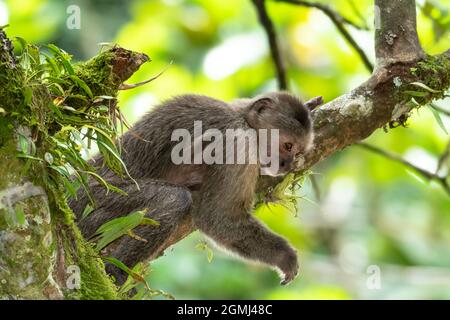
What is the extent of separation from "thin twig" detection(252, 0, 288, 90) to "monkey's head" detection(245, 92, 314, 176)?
98cm

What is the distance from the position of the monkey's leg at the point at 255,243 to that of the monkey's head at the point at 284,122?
0.41m

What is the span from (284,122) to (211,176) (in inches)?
28.8

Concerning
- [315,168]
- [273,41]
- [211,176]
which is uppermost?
[315,168]

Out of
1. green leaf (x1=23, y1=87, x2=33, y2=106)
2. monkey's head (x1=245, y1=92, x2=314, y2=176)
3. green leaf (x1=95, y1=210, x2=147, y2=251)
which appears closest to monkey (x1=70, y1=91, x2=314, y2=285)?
monkey's head (x1=245, y1=92, x2=314, y2=176)

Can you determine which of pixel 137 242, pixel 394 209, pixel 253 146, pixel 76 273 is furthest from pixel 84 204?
pixel 394 209

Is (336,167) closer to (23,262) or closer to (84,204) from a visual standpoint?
(84,204)

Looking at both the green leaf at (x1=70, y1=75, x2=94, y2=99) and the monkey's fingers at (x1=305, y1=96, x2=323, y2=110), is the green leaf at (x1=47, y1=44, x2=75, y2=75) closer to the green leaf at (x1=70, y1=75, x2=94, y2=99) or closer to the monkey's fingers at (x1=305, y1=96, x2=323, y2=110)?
the green leaf at (x1=70, y1=75, x2=94, y2=99)

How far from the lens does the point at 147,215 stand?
4836 mm

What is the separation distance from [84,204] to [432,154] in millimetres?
5710

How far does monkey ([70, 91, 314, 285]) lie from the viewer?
16.4ft

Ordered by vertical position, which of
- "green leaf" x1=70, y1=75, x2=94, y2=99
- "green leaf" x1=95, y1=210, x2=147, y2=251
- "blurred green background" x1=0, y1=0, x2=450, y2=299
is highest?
"blurred green background" x1=0, y1=0, x2=450, y2=299

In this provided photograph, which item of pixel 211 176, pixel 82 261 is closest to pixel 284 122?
pixel 211 176

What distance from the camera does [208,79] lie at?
10.1 metres

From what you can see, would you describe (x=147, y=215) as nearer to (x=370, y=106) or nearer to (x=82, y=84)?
(x=82, y=84)
